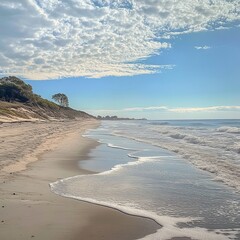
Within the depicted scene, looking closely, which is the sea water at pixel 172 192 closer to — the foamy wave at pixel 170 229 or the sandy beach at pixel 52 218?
the foamy wave at pixel 170 229

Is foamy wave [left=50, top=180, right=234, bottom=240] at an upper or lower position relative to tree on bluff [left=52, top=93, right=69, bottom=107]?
lower

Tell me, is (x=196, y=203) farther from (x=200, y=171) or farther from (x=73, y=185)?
(x=200, y=171)

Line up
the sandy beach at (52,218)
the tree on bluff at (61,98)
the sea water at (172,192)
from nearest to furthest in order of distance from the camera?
the sandy beach at (52,218) → the sea water at (172,192) → the tree on bluff at (61,98)

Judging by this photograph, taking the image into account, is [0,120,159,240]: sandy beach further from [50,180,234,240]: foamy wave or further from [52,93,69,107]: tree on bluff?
[52,93,69,107]: tree on bluff

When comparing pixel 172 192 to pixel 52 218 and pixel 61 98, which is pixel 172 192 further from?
pixel 61 98

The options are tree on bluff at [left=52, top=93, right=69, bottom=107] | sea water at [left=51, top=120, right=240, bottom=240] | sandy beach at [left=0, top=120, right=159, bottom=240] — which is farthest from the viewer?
tree on bluff at [left=52, top=93, right=69, bottom=107]

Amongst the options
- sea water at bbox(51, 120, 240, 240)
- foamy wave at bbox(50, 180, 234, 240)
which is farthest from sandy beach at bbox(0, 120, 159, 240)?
sea water at bbox(51, 120, 240, 240)

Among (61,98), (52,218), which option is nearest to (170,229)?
(52,218)

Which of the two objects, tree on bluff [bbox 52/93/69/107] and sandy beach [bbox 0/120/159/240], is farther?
tree on bluff [bbox 52/93/69/107]

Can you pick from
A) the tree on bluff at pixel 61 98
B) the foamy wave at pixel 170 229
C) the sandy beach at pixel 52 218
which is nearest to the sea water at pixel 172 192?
the foamy wave at pixel 170 229

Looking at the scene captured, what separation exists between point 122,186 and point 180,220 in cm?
366

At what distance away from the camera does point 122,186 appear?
10742 mm

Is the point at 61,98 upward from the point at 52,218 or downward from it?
upward

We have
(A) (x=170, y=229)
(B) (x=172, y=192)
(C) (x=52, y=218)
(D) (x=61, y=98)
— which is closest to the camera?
(A) (x=170, y=229)
